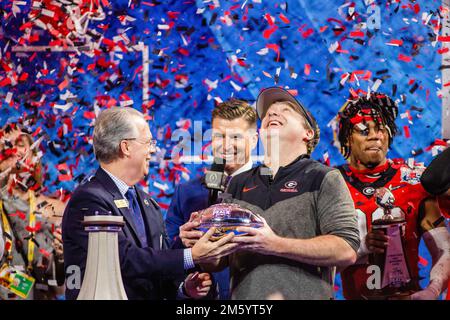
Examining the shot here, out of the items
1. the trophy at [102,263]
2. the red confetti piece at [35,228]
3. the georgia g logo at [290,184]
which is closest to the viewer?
the trophy at [102,263]

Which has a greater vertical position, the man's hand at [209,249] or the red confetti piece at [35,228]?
the red confetti piece at [35,228]

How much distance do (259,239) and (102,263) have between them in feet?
2.78

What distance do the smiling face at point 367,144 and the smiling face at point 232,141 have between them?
59 cm

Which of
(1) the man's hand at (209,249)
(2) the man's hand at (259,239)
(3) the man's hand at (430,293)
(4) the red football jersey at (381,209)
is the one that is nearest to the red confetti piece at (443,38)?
(4) the red football jersey at (381,209)

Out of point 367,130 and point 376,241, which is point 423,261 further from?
point 367,130

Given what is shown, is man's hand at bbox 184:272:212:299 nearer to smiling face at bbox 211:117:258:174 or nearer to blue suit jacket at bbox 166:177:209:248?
blue suit jacket at bbox 166:177:209:248

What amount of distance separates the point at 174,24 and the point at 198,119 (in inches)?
23.0

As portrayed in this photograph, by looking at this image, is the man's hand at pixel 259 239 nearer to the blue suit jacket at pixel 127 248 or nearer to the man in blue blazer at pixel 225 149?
the blue suit jacket at pixel 127 248

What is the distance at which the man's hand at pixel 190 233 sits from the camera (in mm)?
3754

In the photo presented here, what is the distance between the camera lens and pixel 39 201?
4.20m

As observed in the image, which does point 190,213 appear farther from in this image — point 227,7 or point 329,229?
point 227,7

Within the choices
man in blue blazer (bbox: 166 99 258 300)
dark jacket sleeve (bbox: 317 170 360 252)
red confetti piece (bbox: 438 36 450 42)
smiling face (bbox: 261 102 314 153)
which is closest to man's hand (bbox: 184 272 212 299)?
man in blue blazer (bbox: 166 99 258 300)

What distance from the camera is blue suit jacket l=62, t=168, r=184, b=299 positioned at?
3.66 meters
